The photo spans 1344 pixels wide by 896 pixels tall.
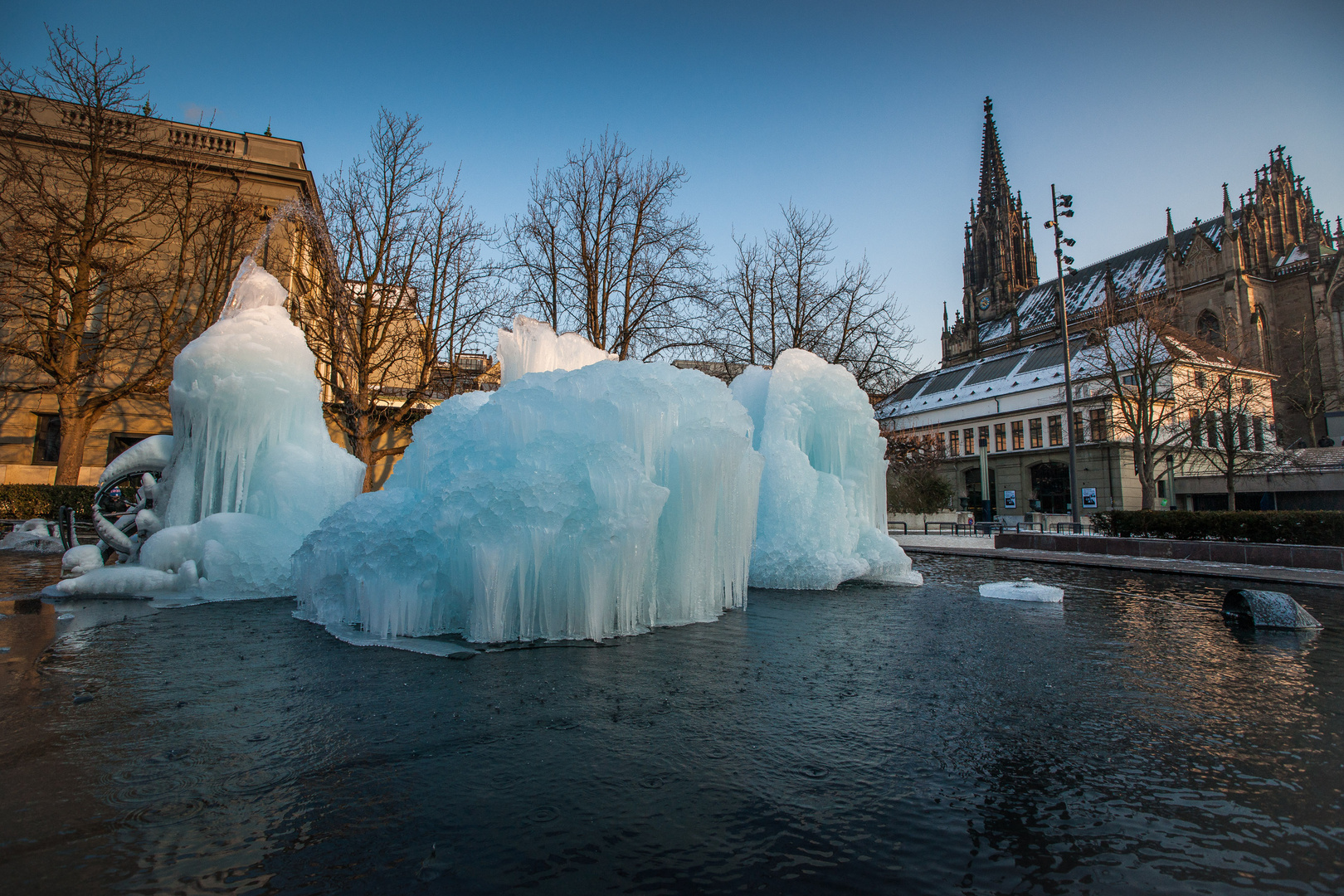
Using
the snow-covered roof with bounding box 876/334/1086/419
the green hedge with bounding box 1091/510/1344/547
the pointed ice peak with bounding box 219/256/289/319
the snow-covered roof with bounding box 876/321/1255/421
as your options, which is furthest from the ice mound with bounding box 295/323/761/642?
the snow-covered roof with bounding box 876/334/1086/419

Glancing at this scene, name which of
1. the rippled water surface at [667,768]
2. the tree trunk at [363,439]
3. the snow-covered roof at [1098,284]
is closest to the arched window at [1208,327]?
the snow-covered roof at [1098,284]

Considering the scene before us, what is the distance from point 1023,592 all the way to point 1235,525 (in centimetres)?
1150

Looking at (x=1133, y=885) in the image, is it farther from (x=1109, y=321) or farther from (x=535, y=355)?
(x=1109, y=321)

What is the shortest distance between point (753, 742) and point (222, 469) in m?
10.8

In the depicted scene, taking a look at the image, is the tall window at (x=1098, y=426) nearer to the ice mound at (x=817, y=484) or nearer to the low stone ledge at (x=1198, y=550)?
the low stone ledge at (x=1198, y=550)

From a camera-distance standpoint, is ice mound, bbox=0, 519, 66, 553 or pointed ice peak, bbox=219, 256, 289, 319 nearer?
pointed ice peak, bbox=219, 256, 289, 319

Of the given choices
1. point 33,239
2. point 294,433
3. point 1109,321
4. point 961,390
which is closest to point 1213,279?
point 961,390

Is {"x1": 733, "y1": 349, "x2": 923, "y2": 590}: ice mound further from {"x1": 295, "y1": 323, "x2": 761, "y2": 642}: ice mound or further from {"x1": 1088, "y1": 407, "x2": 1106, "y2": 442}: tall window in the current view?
{"x1": 1088, "y1": 407, "x2": 1106, "y2": 442}: tall window

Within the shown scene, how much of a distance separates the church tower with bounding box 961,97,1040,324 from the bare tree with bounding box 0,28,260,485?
77726 millimetres

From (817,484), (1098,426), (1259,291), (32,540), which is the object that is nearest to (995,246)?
(1259,291)

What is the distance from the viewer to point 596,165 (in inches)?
890

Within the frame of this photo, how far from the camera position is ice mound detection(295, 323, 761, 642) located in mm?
6914

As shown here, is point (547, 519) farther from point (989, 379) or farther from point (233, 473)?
point (989, 379)

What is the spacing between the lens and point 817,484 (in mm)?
12656
